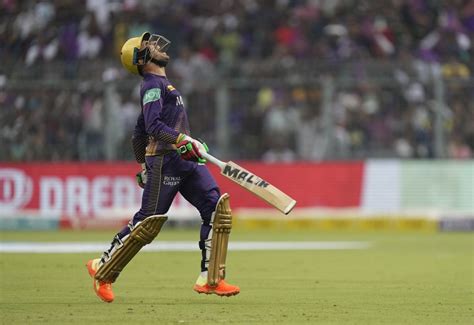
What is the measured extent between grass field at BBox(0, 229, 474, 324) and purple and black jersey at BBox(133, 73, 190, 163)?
1272 millimetres

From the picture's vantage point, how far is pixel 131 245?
29.1 feet

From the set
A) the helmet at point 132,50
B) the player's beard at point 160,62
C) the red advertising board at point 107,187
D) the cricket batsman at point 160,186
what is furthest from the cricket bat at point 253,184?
the red advertising board at point 107,187

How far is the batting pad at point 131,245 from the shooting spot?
8797 mm

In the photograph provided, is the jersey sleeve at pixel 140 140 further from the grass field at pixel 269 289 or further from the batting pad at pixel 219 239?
the grass field at pixel 269 289

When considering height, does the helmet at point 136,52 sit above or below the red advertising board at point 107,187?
below

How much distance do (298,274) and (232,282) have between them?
109 centimetres

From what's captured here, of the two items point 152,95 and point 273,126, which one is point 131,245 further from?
point 273,126

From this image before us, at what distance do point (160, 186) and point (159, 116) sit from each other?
0.58 meters

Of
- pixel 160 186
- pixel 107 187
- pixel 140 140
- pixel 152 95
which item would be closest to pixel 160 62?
pixel 152 95

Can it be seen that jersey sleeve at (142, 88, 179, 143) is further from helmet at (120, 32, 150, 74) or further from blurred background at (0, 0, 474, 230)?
blurred background at (0, 0, 474, 230)

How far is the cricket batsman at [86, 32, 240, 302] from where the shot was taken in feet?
28.9

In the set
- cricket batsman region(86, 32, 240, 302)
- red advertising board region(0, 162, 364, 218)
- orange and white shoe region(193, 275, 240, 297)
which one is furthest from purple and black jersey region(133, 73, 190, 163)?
red advertising board region(0, 162, 364, 218)

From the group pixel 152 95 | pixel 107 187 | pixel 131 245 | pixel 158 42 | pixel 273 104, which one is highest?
pixel 273 104

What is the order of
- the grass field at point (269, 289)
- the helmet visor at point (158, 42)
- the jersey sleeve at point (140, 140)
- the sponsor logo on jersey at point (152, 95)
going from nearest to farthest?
the grass field at point (269, 289) → the sponsor logo on jersey at point (152, 95) → the helmet visor at point (158, 42) → the jersey sleeve at point (140, 140)
